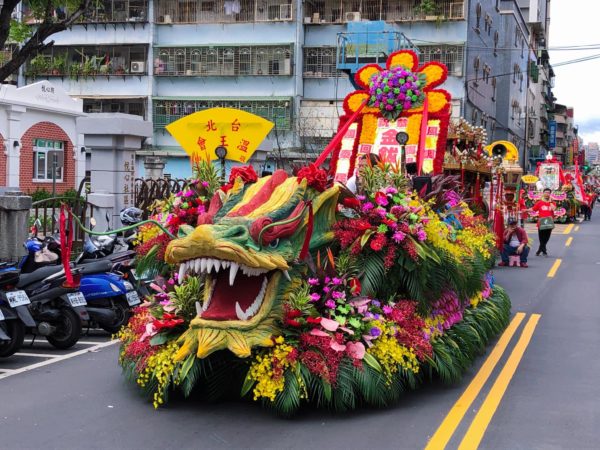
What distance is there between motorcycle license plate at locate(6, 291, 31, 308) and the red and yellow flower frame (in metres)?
4.95

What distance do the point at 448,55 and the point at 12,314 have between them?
32.6 metres

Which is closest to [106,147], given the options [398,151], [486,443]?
[398,151]

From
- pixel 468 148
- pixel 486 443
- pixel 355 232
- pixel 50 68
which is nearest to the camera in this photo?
pixel 486 443

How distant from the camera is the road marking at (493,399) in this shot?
541 centimetres

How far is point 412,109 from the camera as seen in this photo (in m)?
11.4

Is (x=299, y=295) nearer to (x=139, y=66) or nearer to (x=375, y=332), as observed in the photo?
(x=375, y=332)

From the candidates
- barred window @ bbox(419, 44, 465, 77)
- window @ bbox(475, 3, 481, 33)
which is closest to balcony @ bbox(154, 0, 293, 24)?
barred window @ bbox(419, 44, 465, 77)

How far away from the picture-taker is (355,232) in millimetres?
6367

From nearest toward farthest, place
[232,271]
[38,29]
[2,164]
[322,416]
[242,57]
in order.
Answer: [232,271]
[322,416]
[38,29]
[2,164]
[242,57]

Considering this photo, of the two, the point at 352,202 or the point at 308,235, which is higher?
the point at 352,202

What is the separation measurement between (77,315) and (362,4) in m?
32.9

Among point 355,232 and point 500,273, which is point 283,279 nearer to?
point 355,232

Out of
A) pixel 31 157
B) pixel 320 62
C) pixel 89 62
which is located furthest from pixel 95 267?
pixel 89 62

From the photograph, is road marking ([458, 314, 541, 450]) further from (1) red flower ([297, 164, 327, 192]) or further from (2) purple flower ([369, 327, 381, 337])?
(1) red flower ([297, 164, 327, 192])
